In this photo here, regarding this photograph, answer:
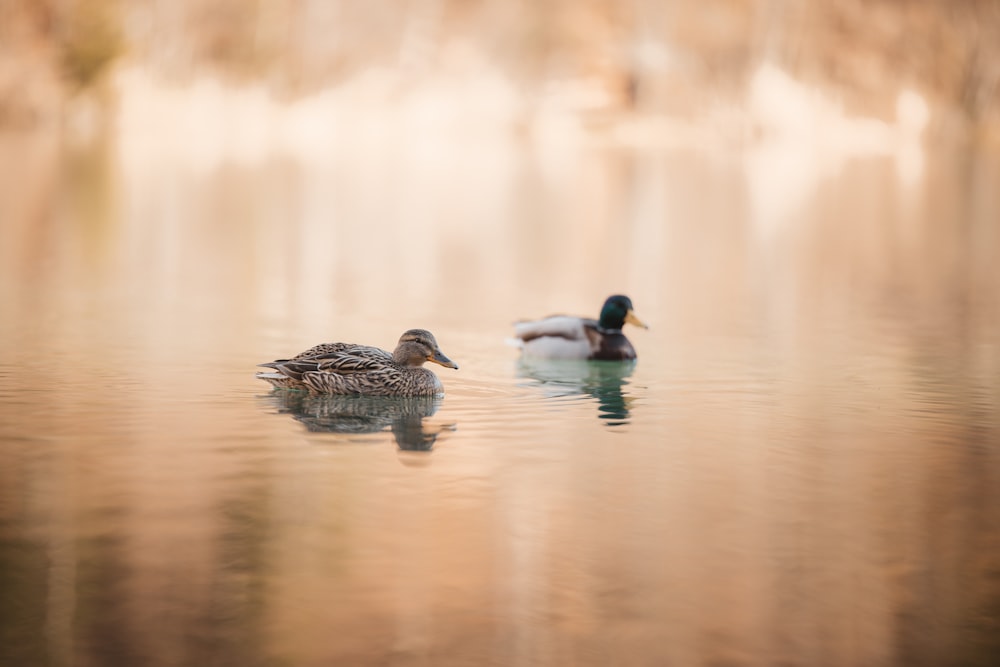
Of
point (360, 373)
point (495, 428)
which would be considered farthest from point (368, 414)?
point (495, 428)

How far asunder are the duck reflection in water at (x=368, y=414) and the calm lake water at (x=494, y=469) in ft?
0.10

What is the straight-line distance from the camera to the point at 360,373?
346 inches

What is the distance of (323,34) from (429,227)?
4047cm

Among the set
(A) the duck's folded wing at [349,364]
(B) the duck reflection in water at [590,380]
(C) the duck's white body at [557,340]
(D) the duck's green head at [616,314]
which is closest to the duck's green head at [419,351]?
(A) the duck's folded wing at [349,364]

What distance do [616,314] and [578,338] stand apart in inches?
11.6

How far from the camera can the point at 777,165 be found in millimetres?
38031

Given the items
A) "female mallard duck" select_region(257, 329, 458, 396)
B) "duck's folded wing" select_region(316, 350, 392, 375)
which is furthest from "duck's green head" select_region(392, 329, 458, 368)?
"duck's folded wing" select_region(316, 350, 392, 375)

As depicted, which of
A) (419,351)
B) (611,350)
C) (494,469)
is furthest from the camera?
(611,350)

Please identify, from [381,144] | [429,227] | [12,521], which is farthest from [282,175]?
[12,521]

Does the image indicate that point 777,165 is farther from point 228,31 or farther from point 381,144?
point 228,31

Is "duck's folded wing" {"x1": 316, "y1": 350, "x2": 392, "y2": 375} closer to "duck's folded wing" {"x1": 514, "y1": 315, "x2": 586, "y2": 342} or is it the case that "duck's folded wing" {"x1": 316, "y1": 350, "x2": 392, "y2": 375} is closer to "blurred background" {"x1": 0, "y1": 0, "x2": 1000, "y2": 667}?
"blurred background" {"x1": 0, "y1": 0, "x2": 1000, "y2": 667}

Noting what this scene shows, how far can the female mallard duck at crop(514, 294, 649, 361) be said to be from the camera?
10.5 meters

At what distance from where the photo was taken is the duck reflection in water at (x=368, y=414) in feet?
26.1

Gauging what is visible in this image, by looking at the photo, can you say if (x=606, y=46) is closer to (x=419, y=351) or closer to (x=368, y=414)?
(x=419, y=351)
